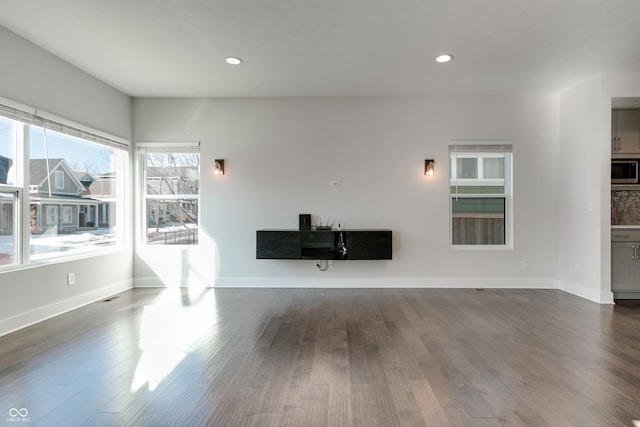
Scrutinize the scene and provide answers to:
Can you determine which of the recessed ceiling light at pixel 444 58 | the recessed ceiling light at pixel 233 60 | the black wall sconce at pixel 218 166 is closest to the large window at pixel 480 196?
the recessed ceiling light at pixel 444 58

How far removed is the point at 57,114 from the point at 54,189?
81cm

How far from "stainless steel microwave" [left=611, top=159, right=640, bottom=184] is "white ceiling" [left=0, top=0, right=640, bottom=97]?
117 cm

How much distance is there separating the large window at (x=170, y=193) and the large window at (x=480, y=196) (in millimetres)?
3796

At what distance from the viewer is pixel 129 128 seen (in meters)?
4.75

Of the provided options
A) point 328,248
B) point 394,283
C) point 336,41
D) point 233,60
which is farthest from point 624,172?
point 233,60

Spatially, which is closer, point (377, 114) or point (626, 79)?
point (626, 79)

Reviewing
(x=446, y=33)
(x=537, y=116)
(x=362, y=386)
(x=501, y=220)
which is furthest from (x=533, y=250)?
(x=362, y=386)

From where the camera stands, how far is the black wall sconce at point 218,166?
4711mm

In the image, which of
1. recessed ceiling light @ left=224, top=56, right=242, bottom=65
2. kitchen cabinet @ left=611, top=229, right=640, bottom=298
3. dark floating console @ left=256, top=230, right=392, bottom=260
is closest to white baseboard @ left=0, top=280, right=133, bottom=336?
dark floating console @ left=256, top=230, right=392, bottom=260

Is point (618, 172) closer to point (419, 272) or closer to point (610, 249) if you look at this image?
point (610, 249)

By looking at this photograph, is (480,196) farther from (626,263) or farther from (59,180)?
(59,180)

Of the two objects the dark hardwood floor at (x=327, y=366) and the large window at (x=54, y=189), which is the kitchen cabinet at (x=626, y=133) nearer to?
the dark hardwood floor at (x=327, y=366)

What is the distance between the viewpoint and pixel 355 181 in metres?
4.74

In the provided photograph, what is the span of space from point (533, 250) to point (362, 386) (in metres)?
3.84
